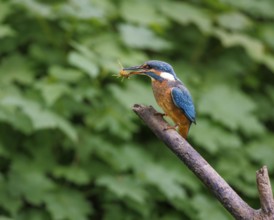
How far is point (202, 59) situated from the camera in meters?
4.99

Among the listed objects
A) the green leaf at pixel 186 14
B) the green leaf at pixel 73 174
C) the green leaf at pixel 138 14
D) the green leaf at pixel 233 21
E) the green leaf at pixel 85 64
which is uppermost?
the green leaf at pixel 233 21

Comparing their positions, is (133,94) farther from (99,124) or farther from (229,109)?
(229,109)

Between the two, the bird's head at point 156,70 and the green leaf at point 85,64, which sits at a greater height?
the green leaf at point 85,64

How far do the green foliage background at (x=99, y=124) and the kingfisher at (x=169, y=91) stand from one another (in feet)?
4.73

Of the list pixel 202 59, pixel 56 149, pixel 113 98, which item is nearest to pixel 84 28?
pixel 113 98

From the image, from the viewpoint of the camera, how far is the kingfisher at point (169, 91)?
6.72 feet

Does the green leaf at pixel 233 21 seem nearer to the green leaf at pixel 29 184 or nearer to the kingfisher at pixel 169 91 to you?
the green leaf at pixel 29 184

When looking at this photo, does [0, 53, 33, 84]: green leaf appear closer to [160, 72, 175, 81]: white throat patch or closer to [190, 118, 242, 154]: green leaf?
[190, 118, 242, 154]: green leaf

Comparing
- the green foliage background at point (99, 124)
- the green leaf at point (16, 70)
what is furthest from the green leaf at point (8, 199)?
the green leaf at point (16, 70)

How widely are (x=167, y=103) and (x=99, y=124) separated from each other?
1.77 metres

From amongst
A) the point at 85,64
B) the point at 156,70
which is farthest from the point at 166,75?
the point at 85,64

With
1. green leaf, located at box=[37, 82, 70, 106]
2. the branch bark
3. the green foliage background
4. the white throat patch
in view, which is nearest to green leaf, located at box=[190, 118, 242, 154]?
the green foliage background

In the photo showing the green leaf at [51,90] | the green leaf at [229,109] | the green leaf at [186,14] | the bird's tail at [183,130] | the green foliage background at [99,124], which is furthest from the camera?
the green leaf at [186,14]

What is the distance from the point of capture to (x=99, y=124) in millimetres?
3852
